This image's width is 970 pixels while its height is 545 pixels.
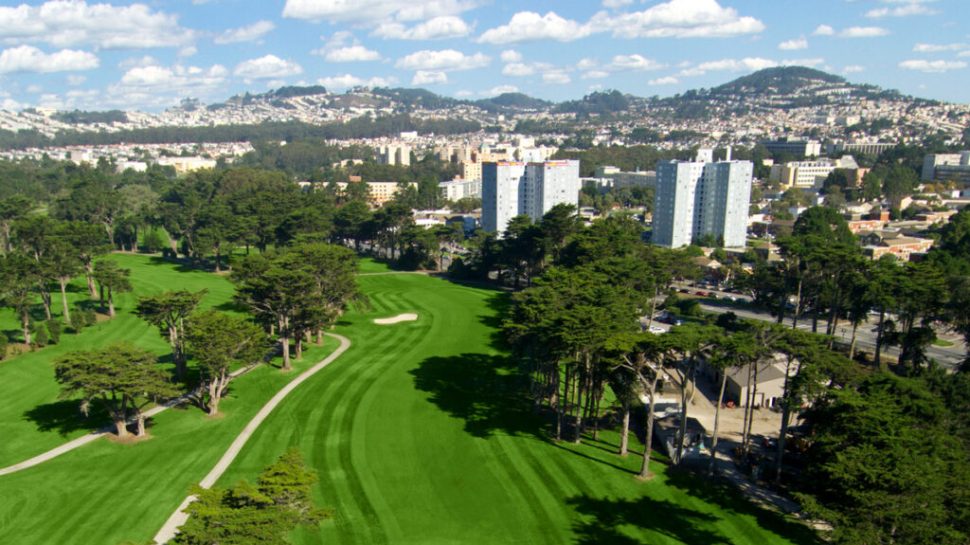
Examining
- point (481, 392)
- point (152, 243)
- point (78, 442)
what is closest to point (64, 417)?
point (78, 442)

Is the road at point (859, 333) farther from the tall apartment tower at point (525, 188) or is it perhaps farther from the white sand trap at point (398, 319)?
the tall apartment tower at point (525, 188)

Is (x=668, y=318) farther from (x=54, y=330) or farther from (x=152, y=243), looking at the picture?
(x=152, y=243)

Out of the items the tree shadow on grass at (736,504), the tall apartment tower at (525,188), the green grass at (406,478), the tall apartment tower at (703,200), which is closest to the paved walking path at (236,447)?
the green grass at (406,478)

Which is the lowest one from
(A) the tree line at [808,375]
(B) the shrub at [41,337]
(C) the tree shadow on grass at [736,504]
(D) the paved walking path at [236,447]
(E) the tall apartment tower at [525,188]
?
(D) the paved walking path at [236,447]

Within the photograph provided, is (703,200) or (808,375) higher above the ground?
(703,200)

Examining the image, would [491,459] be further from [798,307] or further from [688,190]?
[688,190]

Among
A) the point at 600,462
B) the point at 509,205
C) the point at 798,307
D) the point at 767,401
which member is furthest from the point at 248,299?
the point at 509,205
